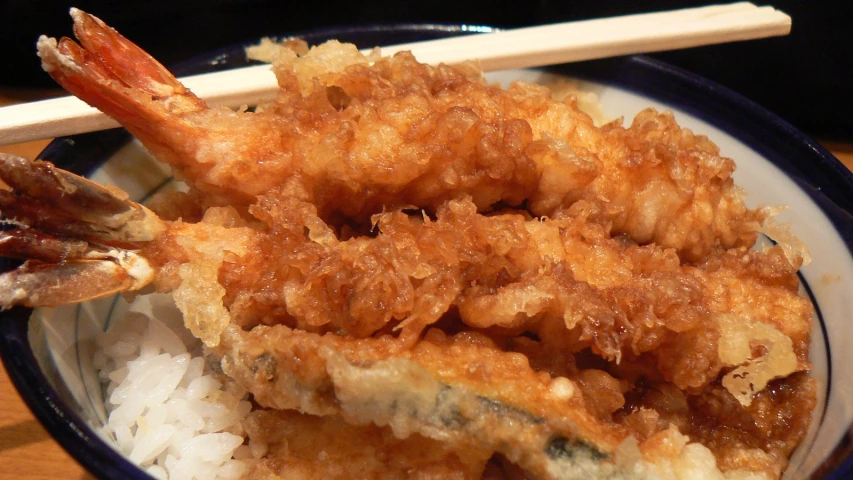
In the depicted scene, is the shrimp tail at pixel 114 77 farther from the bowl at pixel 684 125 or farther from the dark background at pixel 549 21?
the dark background at pixel 549 21

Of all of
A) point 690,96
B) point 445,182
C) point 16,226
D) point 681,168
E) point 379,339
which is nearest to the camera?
point 379,339

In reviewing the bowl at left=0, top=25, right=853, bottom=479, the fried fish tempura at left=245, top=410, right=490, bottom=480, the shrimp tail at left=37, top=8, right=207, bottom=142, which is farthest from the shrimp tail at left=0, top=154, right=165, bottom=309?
the fried fish tempura at left=245, top=410, right=490, bottom=480

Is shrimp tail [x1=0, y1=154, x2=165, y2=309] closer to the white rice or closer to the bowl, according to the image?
the bowl

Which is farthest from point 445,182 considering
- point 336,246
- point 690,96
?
point 690,96

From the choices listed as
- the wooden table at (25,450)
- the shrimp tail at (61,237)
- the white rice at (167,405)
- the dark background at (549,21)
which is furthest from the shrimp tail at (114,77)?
the dark background at (549,21)

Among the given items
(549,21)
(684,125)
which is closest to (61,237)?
(684,125)

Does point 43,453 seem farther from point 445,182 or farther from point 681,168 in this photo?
point 681,168
